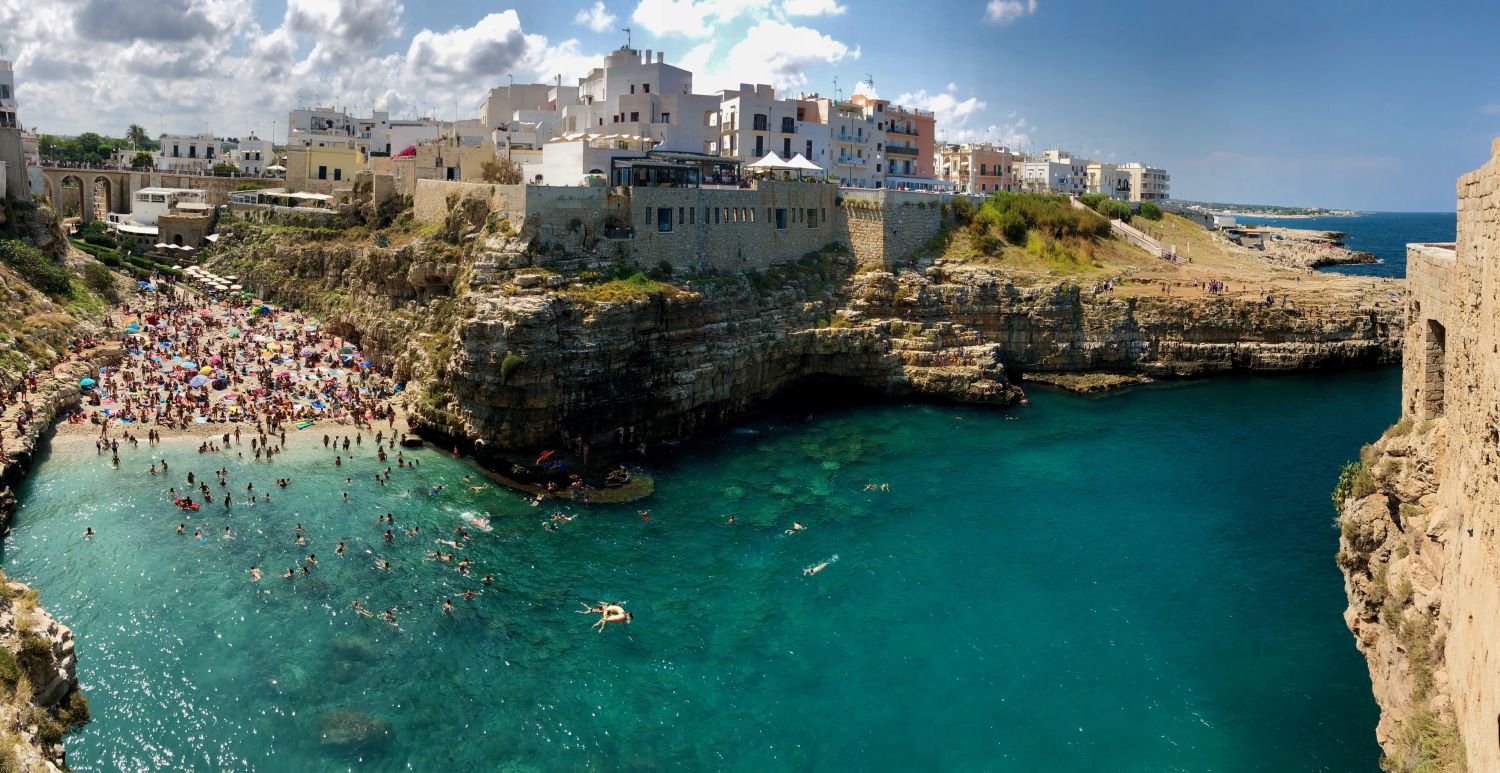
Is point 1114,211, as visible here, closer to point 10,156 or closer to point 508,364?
point 508,364

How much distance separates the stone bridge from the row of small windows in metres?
50.8

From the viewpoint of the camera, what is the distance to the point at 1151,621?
28.2 m

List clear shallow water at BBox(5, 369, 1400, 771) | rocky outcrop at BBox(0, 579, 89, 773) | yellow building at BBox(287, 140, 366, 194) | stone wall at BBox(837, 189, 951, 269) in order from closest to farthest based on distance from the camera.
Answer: rocky outcrop at BBox(0, 579, 89, 773) < clear shallow water at BBox(5, 369, 1400, 771) < stone wall at BBox(837, 189, 951, 269) < yellow building at BBox(287, 140, 366, 194)

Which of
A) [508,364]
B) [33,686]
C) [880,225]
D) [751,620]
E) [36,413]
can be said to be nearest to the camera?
[33,686]

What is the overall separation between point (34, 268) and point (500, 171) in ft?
79.9

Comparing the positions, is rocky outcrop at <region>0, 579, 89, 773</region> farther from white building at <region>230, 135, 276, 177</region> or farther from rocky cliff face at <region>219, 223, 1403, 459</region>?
white building at <region>230, 135, 276, 177</region>

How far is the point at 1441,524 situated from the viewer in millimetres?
17281

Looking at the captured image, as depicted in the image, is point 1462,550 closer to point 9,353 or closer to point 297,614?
point 297,614

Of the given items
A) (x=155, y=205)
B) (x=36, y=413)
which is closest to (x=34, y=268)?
(x=36, y=413)

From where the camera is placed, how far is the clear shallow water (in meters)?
22.6

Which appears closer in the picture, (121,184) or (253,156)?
(121,184)

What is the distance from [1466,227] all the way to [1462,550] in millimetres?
5722

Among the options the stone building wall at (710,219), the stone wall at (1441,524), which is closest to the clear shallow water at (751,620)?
the stone wall at (1441,524)

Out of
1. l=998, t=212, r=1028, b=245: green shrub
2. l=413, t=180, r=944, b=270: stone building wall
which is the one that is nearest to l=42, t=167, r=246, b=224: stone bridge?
l=413, t=180, r=944, b=270: stone building wall
